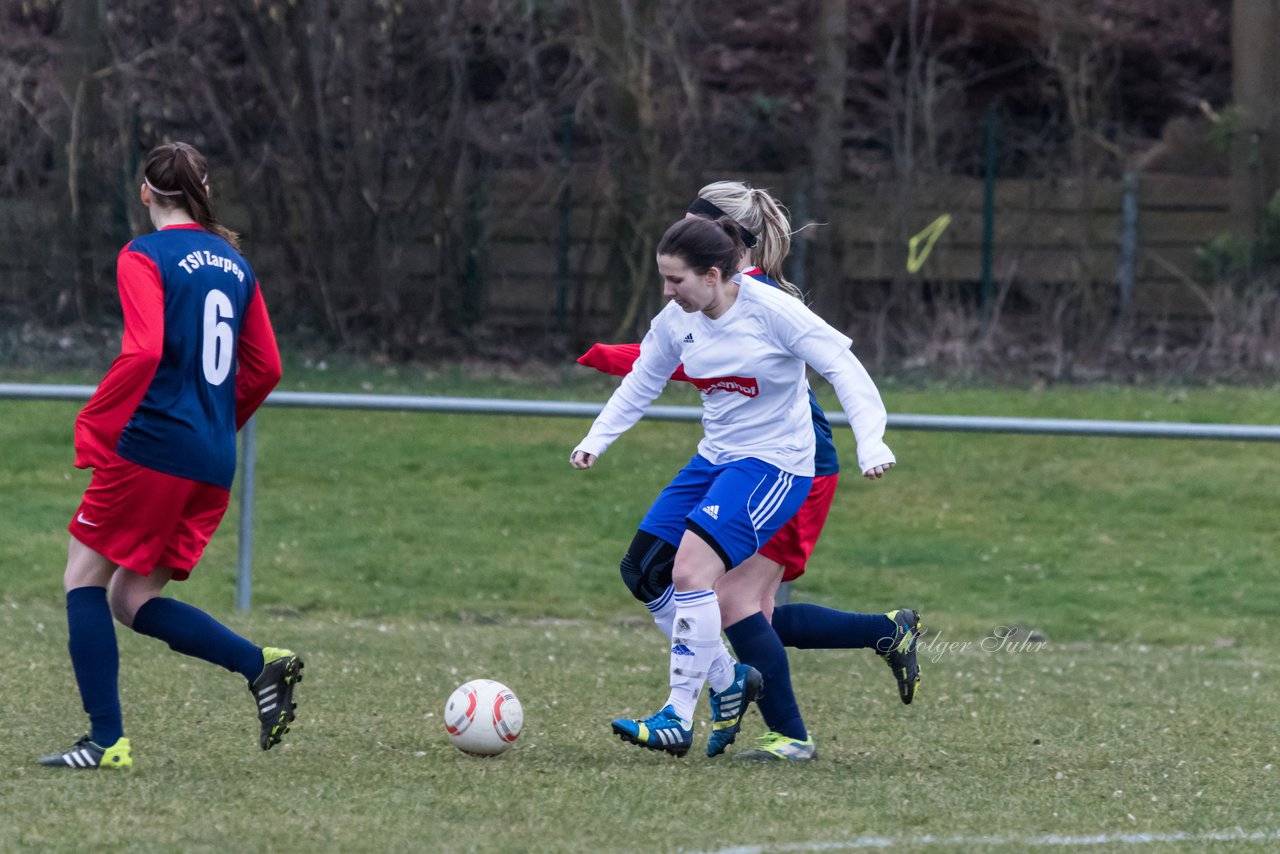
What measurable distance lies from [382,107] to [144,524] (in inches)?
462

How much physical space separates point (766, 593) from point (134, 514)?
193cm

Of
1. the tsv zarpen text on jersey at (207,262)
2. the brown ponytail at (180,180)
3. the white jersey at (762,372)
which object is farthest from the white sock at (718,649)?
the brown ponytail at (180,180)

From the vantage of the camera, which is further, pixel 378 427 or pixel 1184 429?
pixel 378 427

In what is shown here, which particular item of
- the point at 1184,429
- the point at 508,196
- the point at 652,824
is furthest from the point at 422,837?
the point at 508,196

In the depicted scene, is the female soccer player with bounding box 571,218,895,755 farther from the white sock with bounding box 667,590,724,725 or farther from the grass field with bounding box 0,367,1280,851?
the grass field with bounding box 0,367,1280,851

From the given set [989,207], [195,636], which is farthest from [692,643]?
[989,207]

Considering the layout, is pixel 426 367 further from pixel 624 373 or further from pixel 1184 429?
pixel 624 373

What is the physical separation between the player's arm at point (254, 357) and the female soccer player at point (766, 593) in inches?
39.1

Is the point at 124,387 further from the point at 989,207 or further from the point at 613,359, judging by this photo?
the point at 989,207

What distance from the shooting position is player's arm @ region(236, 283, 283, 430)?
5.18m

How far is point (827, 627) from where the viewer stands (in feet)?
19.1

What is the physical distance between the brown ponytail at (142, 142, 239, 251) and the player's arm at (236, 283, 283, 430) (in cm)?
28

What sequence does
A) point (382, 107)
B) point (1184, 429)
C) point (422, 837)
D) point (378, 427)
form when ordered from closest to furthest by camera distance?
point (422, 837)
point (1184, 429)
point (378, 427)
point (382, 107)

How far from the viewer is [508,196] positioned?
1747 centimetres
